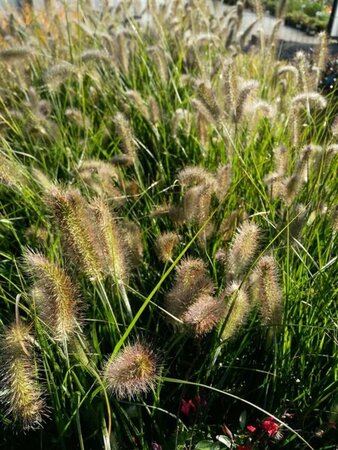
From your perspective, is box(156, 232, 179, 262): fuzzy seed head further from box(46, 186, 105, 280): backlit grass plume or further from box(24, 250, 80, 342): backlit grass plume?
box(24, 250, 80, 342): backlit grass plume

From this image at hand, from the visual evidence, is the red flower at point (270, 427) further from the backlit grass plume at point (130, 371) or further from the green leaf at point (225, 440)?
the backlit grass plume at point (130, 371)

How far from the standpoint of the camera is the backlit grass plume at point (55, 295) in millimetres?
1168

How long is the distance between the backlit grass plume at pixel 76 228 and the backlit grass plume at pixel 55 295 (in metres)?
0.07

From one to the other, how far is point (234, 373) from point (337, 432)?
0.33 m

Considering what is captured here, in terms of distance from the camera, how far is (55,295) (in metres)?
1.18

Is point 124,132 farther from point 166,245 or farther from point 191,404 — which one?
point 191,404

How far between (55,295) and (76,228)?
155 mm

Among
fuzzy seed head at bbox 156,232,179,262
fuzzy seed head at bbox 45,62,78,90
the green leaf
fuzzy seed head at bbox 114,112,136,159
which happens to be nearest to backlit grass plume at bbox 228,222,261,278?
fuzzy seed head at bbox 156,232,179,262

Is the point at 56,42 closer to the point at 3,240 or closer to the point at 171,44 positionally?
the point at 171,44

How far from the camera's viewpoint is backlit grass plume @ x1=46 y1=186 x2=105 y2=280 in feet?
3.92

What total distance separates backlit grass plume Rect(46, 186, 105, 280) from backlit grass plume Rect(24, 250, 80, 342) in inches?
2.7

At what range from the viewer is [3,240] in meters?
2.12

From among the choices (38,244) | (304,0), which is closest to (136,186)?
(38,244)

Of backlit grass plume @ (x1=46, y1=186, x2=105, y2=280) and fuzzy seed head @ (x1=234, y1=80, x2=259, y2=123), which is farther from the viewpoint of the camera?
fuzzy seed head @ (x1=234, y1=80, x2=259, y2=123)
